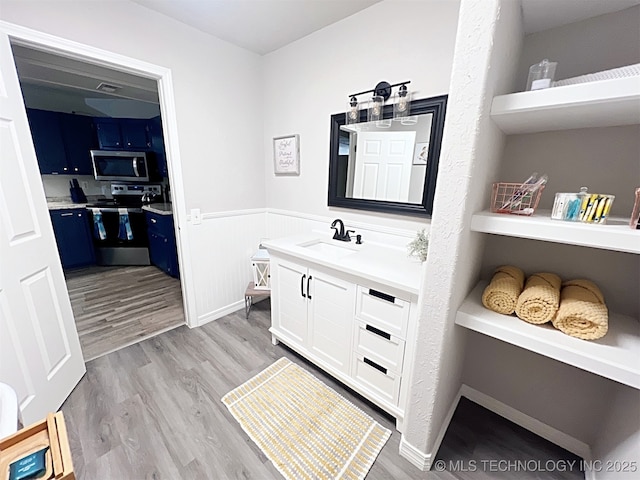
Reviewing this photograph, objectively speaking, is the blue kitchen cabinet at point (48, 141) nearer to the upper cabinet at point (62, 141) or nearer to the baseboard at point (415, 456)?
the upper cabinet at point (62, 141)

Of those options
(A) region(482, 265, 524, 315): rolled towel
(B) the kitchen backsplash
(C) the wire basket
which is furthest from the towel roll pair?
(B) the kitchen backsplash

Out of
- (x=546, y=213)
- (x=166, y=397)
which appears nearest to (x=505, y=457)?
(x=546, y=213)

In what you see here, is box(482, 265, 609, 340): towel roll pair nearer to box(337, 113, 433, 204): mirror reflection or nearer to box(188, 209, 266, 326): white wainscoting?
box(337, 113, 433, 204): mirror reflection

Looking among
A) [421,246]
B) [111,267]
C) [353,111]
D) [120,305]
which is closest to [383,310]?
[421,246]

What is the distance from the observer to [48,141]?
355 centimetres

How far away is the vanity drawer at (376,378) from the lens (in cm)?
141

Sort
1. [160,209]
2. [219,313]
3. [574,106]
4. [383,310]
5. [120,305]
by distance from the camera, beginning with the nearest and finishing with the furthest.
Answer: [574,106] → [383,310] → [219,313] → [120,305] → [160,209]

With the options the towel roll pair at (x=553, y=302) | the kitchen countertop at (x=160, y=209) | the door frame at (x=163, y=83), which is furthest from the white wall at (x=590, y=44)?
the kitchen countertop at (x=160, y=209)

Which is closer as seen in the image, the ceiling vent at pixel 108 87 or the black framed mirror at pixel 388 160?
the black framed mirror at pixel 388 160

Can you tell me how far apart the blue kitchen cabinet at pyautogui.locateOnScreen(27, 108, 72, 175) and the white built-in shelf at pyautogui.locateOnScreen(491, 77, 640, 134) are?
5135 millimetres

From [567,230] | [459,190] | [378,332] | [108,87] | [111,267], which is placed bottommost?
[111,267]

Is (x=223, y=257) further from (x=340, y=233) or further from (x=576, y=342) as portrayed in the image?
(x=576, y=342)

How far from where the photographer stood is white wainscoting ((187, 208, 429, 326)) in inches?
91.7

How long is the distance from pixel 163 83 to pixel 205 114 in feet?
1.12
